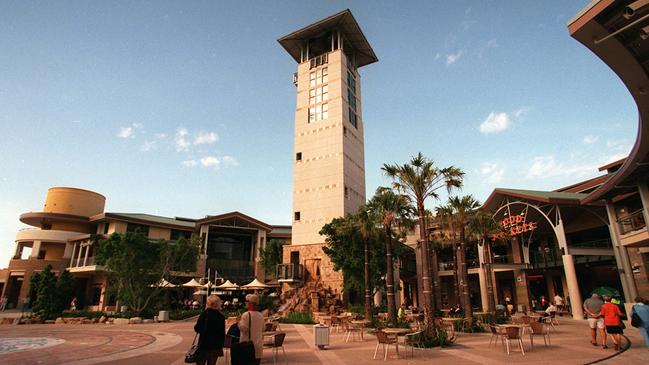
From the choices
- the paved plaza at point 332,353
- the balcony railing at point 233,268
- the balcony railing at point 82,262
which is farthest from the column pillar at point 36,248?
the paved plaza at point 332,353

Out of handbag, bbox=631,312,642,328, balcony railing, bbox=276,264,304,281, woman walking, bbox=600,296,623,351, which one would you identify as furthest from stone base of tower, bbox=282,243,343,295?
handbag, bbox=631,312,642,328

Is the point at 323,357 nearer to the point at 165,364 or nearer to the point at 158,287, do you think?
the point at 165,364

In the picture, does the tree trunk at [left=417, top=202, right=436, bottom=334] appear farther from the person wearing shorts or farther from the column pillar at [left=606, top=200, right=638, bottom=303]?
the column pillar at [left=606, top=200, right=638, bottom=303]

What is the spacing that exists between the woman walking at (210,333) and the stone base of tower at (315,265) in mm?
27218

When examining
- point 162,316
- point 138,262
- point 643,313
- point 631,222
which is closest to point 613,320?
point 643,313

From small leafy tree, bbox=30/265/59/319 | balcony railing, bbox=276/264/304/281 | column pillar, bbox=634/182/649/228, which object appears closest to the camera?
column pillar, bbox=634/182/649/228

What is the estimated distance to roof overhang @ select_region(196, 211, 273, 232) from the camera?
4262 centimetres

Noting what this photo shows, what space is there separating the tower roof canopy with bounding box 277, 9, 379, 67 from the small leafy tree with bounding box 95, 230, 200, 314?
91.2 ft

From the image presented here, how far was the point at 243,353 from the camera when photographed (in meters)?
6.05

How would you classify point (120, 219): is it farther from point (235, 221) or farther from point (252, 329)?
point (252, 329)

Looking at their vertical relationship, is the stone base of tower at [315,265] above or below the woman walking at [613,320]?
above

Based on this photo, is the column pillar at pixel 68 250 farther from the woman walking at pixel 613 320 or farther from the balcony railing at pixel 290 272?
the woman walking at pixel 613 320

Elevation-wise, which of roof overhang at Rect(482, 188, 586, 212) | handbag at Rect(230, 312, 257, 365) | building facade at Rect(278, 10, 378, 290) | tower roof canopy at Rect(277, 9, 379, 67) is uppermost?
tower roof canopy at Rect(277, 9, 379, 67)

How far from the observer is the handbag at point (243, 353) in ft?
19.8
